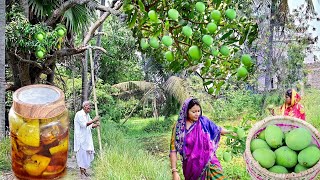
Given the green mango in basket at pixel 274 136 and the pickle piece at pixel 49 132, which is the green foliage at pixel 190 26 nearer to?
the green mango in basket at pixel 274 136

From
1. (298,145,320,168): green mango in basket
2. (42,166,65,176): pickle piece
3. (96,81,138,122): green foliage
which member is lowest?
(96,81,138,122): green foliage

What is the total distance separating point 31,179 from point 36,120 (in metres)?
0.67

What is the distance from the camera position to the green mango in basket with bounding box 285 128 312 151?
7.11ft

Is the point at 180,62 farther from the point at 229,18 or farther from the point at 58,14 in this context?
the point at 58,14

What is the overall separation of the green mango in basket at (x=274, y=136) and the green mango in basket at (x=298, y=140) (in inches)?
1.6

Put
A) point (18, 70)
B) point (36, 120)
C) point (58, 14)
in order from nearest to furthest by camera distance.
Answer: point (36, 120) → point (58, 14) → point (18, 70)

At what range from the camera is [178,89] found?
12883 mm

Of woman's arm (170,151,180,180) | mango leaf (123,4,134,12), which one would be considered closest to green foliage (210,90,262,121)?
woman's arm (170,151,180,180)

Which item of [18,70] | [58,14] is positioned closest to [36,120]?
[58,14]

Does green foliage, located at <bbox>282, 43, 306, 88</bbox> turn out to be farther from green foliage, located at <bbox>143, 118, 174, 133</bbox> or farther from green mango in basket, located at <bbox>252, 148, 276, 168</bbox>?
green mango in basket, located at <bbox>252, 148, 276, 168</bbox>

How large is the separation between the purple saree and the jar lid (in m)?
1.36

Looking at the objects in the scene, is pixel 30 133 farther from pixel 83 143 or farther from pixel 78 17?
pixel 78 17

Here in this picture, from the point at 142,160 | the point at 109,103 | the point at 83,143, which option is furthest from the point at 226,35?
the point at 109,103

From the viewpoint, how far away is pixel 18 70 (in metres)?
9.26
